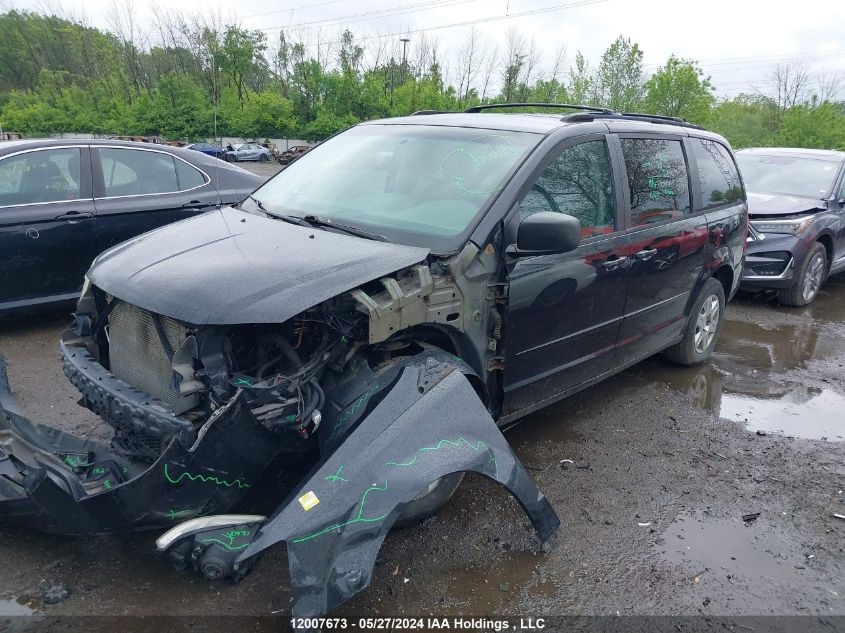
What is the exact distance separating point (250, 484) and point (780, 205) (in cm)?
770

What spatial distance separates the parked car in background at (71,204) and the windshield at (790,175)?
7058 mm

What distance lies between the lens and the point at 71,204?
5.32 m

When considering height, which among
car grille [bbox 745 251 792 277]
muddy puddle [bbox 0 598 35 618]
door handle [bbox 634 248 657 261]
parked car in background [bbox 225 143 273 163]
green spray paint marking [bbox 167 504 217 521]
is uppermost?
door handle [bbox 634 248 657 261]

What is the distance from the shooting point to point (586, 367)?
3.88 metres

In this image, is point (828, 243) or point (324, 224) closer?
point (324, 224)

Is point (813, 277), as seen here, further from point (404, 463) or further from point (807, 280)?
point (404, 463)

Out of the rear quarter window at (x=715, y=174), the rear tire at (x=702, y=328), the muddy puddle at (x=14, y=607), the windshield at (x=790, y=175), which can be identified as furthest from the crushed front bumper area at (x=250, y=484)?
the windshield at (x=790, y=175)

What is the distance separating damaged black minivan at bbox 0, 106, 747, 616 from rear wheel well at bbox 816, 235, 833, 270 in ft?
16.6

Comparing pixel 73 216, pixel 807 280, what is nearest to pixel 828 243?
pixel 807 280

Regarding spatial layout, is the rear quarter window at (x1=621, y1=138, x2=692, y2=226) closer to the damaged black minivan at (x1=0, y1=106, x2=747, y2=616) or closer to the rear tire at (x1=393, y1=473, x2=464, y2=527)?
the damaged black minivan at (x1=0, y1=106, x2=747, y2=616)

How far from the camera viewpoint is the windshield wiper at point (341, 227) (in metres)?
3.08

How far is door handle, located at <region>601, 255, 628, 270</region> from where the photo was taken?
3.66 metres

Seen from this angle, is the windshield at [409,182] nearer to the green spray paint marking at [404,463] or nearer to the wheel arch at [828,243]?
the green spray paint marking at [404,463]

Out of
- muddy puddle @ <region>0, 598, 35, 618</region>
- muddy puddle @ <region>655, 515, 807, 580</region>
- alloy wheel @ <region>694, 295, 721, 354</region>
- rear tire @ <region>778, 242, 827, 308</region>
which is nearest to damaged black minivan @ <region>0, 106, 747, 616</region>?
muddy puddle @ <region>0, 598, 35, 618</region>
